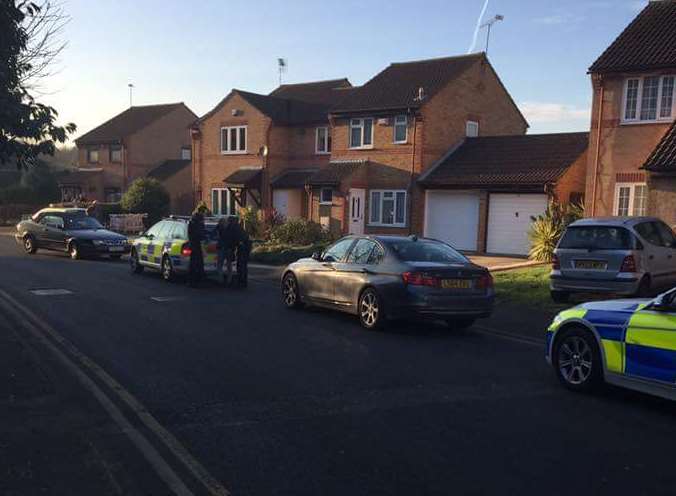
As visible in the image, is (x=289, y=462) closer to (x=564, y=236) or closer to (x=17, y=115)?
(x=17, y=115)

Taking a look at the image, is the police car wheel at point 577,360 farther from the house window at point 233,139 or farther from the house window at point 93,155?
the house window at point 93,155

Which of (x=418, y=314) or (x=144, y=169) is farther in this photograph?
(x=144, y=169)

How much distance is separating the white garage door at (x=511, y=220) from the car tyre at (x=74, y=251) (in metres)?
14.9

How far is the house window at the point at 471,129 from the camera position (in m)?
30.2

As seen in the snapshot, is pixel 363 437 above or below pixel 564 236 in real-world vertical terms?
below

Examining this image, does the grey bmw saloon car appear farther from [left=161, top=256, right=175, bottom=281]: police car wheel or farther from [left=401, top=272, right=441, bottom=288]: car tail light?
[left=161, top=256, right=175, bottom=281]: police car wheel

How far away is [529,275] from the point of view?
16625mm

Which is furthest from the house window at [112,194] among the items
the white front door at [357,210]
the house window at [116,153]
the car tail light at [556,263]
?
the car tail light at [556,263]

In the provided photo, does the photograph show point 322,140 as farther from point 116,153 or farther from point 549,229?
point 116,153

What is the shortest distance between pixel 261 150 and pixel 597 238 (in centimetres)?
2515

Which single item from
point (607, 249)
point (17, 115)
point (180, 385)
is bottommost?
point (180, 385)

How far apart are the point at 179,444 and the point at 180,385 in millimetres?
1753

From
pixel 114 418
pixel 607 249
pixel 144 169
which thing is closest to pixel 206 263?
pixel 607 249

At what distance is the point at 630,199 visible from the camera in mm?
20328
